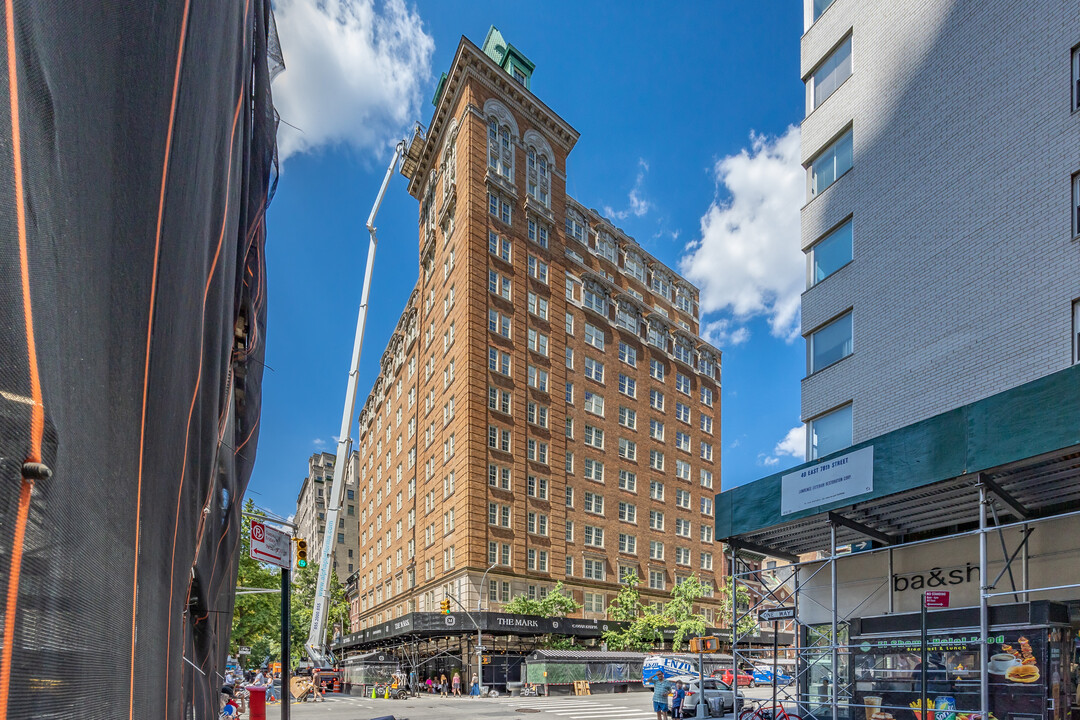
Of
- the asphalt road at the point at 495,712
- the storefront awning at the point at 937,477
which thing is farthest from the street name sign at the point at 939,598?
the asphalt road at the point at 495,712

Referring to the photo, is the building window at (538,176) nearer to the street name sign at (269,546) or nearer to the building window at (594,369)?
the building window at (594,369)

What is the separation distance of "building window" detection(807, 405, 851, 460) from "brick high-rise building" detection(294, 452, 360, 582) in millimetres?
86353

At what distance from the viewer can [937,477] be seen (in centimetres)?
1237

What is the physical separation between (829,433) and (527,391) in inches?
1473

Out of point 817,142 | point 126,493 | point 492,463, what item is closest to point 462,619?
point 492,463

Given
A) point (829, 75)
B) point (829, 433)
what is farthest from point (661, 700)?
point (829, 75)

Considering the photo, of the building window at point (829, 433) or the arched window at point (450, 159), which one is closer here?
the building window at point (829, 433)

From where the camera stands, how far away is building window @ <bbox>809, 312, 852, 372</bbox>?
A: 65.6 ft

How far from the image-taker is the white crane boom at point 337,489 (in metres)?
27.0

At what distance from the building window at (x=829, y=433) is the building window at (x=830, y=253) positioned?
13.1 feet

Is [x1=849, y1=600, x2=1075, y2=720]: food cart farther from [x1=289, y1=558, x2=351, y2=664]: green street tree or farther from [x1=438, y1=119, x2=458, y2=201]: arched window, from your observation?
[x1=289, y1=558, x2=351, y2=664]: green street tree

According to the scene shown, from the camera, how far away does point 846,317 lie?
2008 centimetres

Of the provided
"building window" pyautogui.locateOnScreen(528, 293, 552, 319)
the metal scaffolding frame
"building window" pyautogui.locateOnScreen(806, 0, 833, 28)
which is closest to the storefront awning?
the metal scaffolding frame

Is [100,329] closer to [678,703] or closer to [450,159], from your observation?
[678,703]
